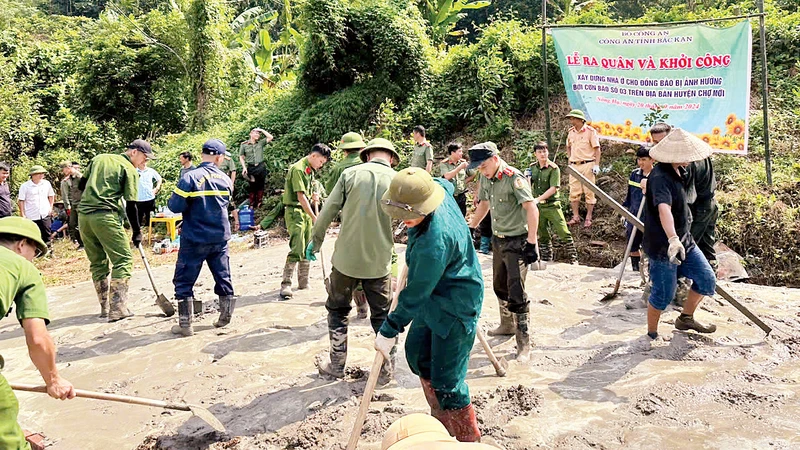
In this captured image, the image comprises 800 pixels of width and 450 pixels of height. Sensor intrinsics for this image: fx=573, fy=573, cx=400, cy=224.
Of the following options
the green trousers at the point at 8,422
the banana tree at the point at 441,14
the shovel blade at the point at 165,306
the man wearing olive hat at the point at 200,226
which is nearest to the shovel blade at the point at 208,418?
the green trousers at the point at 8,422

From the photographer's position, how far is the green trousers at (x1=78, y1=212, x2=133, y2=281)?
6.39 meters

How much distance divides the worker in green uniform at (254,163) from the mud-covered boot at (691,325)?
9091 mm

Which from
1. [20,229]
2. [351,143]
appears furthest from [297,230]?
[20,229]

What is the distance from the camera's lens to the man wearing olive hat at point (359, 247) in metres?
4.46

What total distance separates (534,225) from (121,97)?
16845 mm

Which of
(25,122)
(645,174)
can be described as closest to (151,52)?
(25,122)

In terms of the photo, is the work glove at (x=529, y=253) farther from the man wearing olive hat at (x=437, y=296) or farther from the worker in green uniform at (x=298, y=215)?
the worker in green uniform at (x=298, y=215)

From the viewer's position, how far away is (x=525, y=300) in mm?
5039

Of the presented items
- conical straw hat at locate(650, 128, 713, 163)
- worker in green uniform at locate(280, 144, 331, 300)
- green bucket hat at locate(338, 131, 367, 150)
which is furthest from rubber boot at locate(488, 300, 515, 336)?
worker in green uniform at locate(280, 144, 331, 300)

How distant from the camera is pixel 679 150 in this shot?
189 inches

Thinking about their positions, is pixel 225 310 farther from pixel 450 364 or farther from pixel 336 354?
pixel 450 364

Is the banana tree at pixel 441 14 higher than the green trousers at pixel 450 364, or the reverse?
the banana tree at pixel 441 14

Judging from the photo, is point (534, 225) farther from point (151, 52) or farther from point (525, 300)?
point (151, 52)

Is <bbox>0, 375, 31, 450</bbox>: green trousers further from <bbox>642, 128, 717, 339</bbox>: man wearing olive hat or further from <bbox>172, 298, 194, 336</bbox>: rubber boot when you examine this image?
<bbox>642, 128, 717, 339</bbox>: man wearing olive hat
